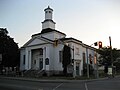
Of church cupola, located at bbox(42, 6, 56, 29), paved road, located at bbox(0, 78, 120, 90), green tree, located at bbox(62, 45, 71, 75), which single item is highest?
church cupola, located at bbox(42, 6, 56, 29)

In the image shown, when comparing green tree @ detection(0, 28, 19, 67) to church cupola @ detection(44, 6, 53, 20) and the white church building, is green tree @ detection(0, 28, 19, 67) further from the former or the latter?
church cupola @ detection(44, 6, 53, 20)

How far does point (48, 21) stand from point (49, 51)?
9580 mm

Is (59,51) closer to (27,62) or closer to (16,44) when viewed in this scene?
(27,62)

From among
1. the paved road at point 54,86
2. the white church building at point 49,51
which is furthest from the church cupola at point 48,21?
the paved road at point 54,86

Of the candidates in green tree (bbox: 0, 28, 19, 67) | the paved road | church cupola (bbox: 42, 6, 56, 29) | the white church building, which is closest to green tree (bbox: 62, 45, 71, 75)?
the white church building

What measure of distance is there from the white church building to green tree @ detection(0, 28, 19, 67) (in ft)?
6.89

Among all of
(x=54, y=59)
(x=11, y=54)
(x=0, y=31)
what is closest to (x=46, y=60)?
(x=54, y=59)

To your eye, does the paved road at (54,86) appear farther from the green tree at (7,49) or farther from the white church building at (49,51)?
the green tree at (7,49)

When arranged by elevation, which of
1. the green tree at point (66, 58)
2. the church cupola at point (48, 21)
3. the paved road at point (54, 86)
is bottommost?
the paved road at point (54, 86)

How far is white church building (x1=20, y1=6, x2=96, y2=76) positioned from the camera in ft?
145

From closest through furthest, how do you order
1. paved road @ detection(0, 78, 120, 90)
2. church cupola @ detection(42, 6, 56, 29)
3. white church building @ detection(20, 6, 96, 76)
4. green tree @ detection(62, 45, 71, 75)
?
1. paved road @ detection(0, 78, 120, 90)
2. green tree @ detection(62, 45, 71, 75)
3. white church building @ detection(20, 6, 96, 76)
4. church cupola @ detection(42, 6, 56, 29)

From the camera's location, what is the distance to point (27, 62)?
4822 centimetres

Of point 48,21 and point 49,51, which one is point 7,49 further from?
point 49,51

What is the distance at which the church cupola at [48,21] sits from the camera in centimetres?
5059
